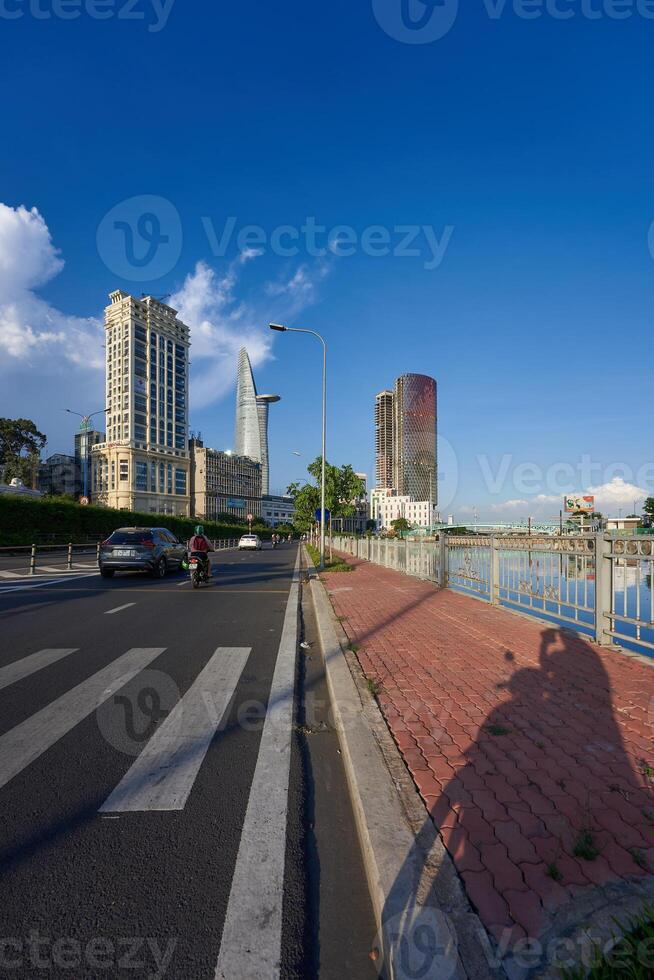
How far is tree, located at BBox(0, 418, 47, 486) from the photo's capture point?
73938 mm

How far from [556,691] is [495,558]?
16.3 ft

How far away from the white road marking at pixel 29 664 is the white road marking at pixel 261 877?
2976 mm

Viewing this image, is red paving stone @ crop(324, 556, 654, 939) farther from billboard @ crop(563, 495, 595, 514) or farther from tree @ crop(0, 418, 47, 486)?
billboard @ crop(563, 495, 595, 514)

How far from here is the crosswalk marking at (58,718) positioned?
3447mm

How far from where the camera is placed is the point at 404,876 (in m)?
2.17

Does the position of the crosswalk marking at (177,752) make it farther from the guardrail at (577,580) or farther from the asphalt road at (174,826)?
the guardrail at (577,580)

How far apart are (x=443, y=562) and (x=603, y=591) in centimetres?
660

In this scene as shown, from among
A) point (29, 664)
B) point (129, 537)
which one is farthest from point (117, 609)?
point (129, 537)

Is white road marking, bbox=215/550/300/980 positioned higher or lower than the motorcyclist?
lower

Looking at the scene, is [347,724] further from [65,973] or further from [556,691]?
[65,973]

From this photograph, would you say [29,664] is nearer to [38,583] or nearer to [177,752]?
[177,752]

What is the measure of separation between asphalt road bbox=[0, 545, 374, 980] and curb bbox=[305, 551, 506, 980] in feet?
0.44

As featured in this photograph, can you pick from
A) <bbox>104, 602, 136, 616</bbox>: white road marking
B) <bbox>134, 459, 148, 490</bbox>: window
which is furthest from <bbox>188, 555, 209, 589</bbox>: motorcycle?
<bbox>134, 459, 148, 490</bbox>: window

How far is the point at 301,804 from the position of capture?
117 inches
